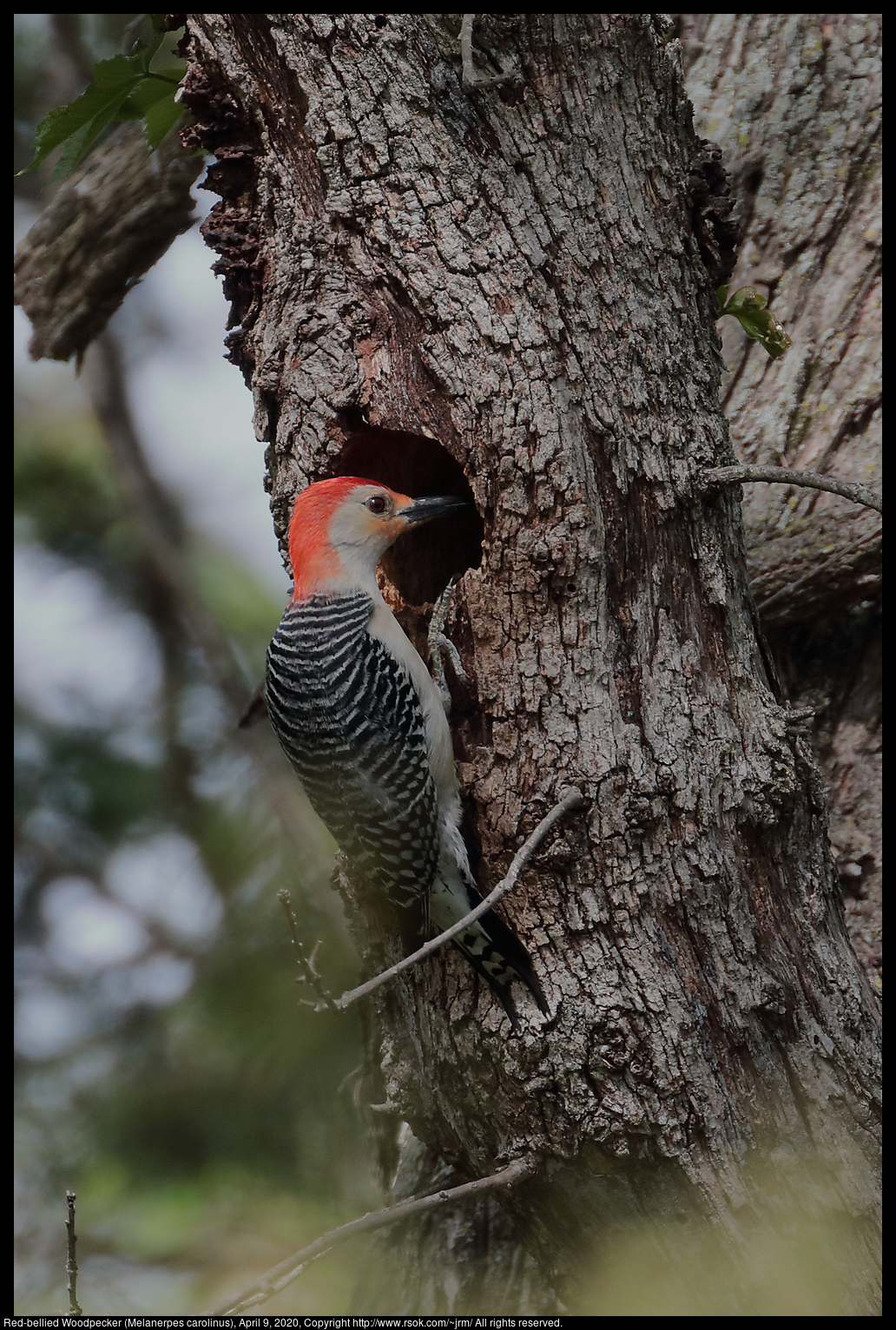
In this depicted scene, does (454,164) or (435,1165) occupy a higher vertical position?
(454,164)

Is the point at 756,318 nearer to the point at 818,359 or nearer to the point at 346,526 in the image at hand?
the point at 818,359

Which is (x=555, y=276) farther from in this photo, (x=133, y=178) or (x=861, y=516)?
(x=133, y=178)

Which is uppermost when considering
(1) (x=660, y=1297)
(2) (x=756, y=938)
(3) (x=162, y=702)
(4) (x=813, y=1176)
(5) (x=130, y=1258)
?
(3) (x=162, y=702)

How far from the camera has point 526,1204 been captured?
2695 mm

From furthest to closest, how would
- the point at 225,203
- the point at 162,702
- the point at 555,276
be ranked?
the point at 162,702 → the point at 225,203 → the point at 555,276

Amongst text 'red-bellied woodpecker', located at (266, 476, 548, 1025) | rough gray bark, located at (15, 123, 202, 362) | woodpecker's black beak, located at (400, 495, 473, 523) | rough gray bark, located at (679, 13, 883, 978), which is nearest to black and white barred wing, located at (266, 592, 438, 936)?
text 'red-bellied woodpecker', located at (266, 476, 548, 1025)

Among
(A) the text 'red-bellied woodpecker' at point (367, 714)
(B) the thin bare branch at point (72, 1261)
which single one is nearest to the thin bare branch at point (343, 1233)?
(B) the thin bare branch at point (72, 1261)

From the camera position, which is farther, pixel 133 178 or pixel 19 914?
pixel 19 914

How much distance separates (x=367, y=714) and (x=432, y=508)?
2.26ft

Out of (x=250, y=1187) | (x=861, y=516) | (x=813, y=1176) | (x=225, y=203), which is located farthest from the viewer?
(x=250, y=1187)

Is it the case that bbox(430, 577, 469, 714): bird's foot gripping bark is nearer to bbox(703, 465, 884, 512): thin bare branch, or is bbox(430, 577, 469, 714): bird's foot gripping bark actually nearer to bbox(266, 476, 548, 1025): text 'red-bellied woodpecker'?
bbox(266, 476, 548, 1025): text 'red-bellied woodpecker'

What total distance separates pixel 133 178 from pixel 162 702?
7.51 feet

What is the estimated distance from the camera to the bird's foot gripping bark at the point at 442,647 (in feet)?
9.41

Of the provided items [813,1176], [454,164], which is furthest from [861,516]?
[813,1176]
